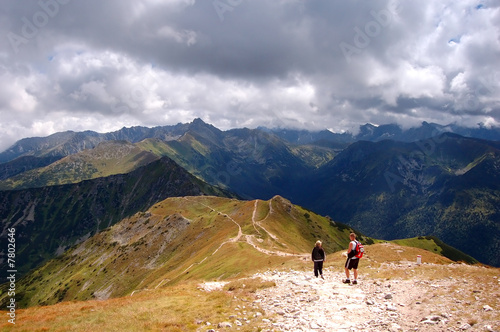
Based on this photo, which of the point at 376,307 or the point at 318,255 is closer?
the point at 376,307

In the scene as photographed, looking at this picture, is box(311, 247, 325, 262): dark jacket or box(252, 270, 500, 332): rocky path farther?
box(311, 247, 325, 262): dark jacket

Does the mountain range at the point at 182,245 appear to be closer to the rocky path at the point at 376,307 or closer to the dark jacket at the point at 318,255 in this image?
the dark jacket at the point at 318,255

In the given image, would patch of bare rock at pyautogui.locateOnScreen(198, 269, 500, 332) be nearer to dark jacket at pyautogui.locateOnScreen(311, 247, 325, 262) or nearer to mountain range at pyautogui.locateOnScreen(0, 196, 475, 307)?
dark jacket at pyautogui.locateOnScreen(311, 247, 325, 262)

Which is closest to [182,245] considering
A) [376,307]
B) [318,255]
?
[318,255]

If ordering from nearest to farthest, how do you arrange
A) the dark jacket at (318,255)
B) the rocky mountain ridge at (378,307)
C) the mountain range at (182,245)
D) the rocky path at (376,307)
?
the rocky path at (376,307) < the rocky mountain ridge at (378,307) < the dark jacket at (318,255) < the mountain range at (182,245)

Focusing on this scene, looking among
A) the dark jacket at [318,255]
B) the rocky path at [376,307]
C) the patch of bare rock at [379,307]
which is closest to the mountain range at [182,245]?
the dark jacket at [318,255]

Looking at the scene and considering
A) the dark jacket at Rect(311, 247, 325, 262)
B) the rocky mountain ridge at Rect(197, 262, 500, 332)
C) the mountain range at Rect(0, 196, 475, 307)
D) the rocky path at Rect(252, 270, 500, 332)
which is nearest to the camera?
the rocky path at Rect(252, 270, 500, 332)

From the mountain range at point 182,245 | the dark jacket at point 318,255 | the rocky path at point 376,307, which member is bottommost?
the mountain range at point 182,245

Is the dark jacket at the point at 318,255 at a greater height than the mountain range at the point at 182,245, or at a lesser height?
greater

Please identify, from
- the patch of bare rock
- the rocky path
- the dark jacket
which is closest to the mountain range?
the dark jacket

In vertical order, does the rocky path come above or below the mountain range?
above

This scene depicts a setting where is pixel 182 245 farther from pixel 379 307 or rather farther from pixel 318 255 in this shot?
pixel 379 307

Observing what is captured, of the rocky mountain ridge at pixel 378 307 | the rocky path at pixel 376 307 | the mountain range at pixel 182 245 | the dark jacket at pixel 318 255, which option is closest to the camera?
the rocky path at pixel 376 307

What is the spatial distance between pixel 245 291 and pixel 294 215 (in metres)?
116
